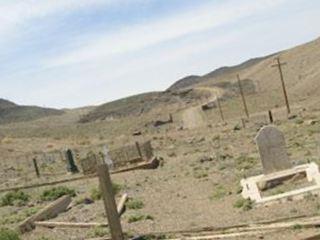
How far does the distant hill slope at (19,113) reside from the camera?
17325 cm

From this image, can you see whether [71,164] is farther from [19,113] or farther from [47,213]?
[19,113]

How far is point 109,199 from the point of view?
12211 millimetres

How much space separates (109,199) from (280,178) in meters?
8.66

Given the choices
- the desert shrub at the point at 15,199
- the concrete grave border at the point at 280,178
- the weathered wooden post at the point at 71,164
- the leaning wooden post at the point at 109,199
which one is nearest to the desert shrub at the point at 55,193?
the desert shrub at the point at 15,199

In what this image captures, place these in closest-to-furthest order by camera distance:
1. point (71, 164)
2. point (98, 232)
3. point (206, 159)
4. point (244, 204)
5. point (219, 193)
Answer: point (98, 232) → point (244, 204) → point (219, 193) → point (206, 159) → point (71, 164)

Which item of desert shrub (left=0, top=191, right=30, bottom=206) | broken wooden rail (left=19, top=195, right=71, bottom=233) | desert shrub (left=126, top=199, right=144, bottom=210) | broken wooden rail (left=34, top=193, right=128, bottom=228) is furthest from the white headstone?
desert shrub (left=0, top=191, right=30, bottom=206)

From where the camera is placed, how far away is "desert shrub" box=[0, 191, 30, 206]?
2659cm

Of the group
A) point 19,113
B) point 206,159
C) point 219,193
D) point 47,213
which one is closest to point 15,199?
point 47,213

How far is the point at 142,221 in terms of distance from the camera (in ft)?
57.7

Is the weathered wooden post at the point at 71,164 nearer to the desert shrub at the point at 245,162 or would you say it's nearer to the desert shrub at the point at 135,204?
the desert shrub at the point at 245,162

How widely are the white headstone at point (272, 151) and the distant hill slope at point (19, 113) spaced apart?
14969 cm

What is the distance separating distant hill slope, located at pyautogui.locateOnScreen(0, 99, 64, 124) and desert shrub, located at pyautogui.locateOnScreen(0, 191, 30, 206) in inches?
5573

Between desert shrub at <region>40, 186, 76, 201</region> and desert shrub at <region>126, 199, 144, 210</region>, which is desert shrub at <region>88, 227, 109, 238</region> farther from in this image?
desert shrub at <region>40, 186, 76, 201</region>

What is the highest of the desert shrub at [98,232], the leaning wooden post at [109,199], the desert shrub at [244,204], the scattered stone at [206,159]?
the leaning wooden post at [109,199]
